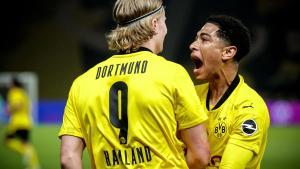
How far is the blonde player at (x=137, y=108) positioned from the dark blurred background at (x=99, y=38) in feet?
65.4

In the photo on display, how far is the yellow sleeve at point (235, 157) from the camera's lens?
3.81m

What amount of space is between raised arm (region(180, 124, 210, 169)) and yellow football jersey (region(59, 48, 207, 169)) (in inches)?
1.4

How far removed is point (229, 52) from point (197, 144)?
0.96m

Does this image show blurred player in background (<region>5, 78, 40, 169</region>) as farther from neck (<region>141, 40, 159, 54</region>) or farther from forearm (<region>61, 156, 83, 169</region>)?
neck (<region>141, 40, 159, 54</region>)

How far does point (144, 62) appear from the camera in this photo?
140 inches

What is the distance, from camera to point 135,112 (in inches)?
138

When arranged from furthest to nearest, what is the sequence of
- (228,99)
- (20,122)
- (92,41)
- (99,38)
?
(92,41) → (99,38) → (20,122) → (228,99)

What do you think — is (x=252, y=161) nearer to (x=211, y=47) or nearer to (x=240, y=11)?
(x=211, y=47)

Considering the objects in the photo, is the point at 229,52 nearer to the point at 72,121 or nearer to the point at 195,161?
the point at 195,161

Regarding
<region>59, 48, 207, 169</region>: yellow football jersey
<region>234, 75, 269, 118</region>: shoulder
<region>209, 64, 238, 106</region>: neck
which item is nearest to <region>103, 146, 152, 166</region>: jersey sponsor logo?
<region>59, 48, 207, 169</region>: yellow football jersey

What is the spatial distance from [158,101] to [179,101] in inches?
4.3

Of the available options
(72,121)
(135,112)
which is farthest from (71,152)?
(135,112)

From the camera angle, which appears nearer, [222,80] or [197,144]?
[197,144]

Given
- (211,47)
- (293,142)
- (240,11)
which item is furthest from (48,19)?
(211,47)
